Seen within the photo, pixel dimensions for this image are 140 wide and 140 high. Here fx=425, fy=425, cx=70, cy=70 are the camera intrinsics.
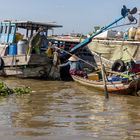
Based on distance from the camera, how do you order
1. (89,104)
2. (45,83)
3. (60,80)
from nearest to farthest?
(89,104)
(45,83)
(60,80)

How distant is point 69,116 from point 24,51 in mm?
9505

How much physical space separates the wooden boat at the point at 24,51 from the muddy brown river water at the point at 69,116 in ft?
12.6

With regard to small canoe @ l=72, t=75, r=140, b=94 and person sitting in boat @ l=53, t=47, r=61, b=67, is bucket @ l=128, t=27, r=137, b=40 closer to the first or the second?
person sitting in boat @ l=53, t=47, r=61, b=67

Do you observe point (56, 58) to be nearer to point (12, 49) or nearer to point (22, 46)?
point (22, 46)

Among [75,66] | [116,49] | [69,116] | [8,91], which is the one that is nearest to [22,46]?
[75,66]

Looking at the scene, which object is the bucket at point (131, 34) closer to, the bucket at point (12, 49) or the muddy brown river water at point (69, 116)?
the bucket at point (12, 49)

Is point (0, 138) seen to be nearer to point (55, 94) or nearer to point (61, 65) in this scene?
point (55, 94)

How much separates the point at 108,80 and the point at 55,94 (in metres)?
1.79

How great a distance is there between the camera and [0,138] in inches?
265

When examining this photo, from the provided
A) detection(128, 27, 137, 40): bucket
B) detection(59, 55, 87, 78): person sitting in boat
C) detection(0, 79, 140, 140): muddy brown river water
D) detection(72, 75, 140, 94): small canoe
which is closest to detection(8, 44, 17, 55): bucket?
detection(59, 55, 87, 78): person sitting in boat

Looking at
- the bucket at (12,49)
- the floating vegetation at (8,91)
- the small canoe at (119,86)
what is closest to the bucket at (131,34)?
the bucket at (12,49)

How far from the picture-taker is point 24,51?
18328 millimetres

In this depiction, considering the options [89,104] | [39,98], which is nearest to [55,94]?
[39,98]

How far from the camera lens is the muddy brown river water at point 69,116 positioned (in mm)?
7160
